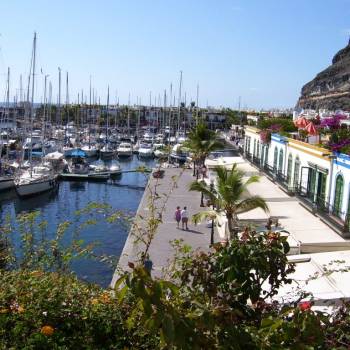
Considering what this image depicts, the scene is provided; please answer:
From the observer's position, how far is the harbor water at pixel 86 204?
2261 centimetres

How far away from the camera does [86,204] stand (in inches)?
1113

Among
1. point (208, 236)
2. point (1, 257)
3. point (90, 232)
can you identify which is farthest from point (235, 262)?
point (90, 232)

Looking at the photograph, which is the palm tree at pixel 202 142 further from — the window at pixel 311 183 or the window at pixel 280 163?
the window at pixel 311 183

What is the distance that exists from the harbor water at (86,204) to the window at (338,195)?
835 cm

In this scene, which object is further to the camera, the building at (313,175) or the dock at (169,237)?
the dock at (169,237)

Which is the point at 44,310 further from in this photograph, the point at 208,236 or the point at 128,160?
the point at 128,160

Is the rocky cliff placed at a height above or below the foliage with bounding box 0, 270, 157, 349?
above

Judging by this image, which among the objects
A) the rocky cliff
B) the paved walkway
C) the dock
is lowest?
the dock

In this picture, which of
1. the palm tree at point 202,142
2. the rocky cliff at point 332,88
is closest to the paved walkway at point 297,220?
the palm tree at point 202,142

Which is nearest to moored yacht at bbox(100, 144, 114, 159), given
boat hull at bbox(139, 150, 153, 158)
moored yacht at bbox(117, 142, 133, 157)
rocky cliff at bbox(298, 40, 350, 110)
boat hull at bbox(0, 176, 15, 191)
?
moored yacht at bbox(117, 142, 133, 157)

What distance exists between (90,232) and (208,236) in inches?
325

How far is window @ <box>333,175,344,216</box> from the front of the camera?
19531mm

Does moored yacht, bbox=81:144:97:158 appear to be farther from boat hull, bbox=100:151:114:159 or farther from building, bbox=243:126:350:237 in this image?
building, bbox=243:126:350:237

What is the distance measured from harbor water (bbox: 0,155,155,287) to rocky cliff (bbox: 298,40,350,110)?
126 ft
